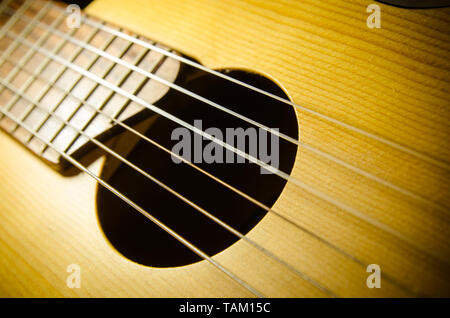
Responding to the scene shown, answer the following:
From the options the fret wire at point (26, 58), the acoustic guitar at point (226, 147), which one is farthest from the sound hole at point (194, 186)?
the fret wire at point (26, 58)

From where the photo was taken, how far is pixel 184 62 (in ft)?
1.81

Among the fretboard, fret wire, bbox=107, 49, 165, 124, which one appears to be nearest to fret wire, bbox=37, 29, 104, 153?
the fretboard

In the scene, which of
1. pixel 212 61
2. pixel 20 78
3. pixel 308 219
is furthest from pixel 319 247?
pixel 20 78

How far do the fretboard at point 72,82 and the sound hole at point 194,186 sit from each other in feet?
0.29

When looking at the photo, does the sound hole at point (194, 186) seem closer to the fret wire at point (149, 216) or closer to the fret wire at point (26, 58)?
the fret wire at point (149, 216)

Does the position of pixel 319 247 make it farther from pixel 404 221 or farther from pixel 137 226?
pixel 137 226

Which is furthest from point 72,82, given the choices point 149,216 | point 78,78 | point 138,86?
point 149,216

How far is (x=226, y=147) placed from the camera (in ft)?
1.46

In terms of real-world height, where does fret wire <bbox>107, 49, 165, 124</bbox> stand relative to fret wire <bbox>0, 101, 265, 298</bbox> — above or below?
above

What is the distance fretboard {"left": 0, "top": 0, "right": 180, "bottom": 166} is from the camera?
554mm

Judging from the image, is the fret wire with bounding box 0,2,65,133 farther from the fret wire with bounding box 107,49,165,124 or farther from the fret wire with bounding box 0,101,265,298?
the fret wire with bounding box 107,49,165,124

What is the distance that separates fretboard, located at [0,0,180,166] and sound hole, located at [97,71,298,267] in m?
0.09

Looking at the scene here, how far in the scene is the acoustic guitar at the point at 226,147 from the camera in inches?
14.6
